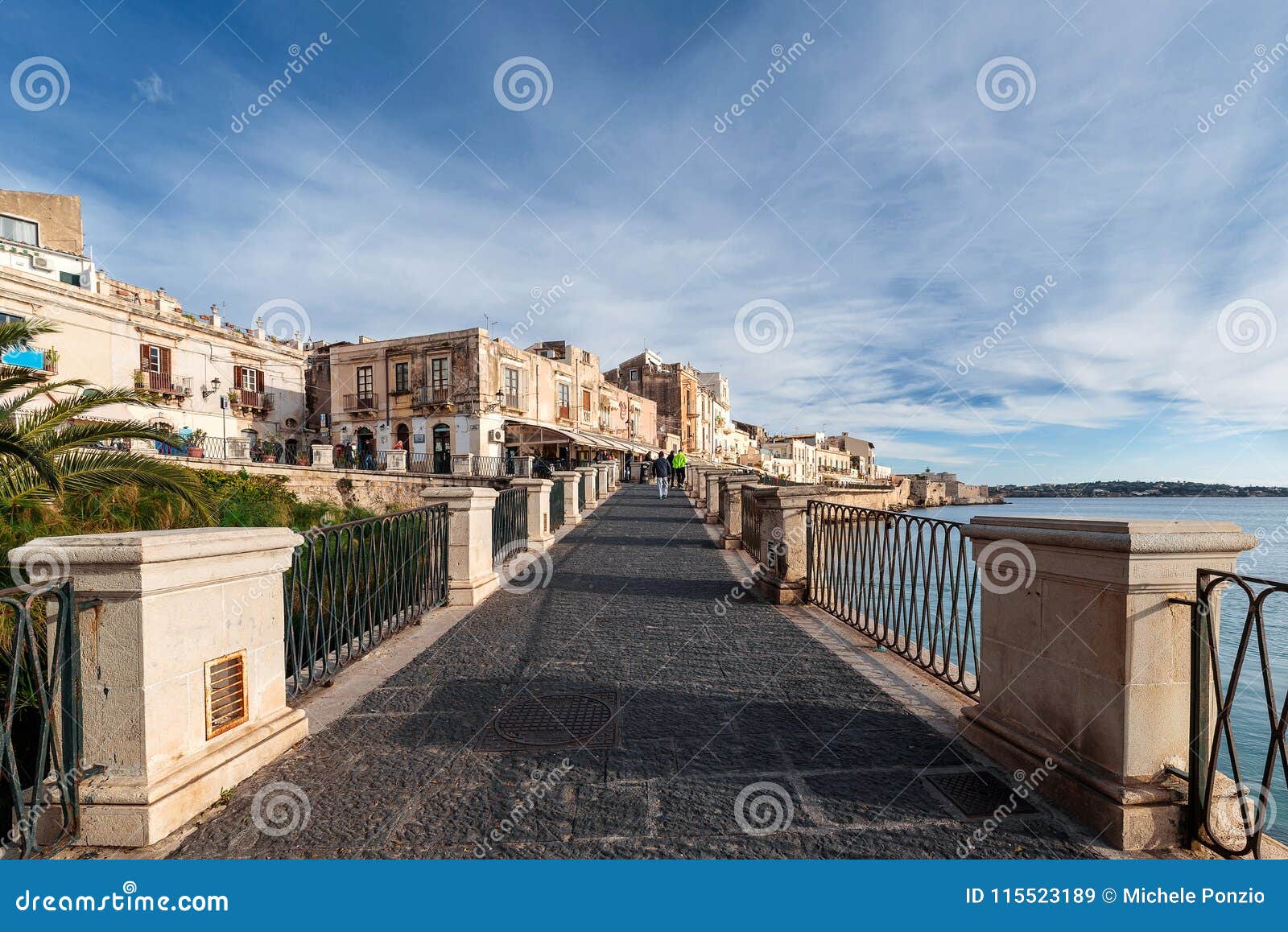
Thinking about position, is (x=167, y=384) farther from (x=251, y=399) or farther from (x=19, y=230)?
(x=19, y=230)

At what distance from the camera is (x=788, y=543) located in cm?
675

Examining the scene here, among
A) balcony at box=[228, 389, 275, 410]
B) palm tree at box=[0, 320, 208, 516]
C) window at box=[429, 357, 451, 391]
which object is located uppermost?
window at box=[429, 357, 451, 391]

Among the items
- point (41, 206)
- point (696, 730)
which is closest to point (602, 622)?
point (696, 730)

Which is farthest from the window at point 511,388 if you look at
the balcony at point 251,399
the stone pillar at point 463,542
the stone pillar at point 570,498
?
the stone pillar at point 463,542

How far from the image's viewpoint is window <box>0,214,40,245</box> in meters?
28.9

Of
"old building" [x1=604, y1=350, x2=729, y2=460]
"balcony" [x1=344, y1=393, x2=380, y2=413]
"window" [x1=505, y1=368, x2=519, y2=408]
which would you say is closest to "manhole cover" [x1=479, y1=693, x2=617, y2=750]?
"window" [x1=505, y1=368, x2=519, y2=408]

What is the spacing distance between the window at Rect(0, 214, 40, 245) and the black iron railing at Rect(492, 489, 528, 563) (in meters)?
33.7

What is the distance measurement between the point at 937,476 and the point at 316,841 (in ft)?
404

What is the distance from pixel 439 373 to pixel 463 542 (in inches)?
1181

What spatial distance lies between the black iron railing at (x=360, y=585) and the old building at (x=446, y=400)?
1072 inches

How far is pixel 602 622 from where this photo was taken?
5.90 m

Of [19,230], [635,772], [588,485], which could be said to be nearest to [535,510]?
[635,772]

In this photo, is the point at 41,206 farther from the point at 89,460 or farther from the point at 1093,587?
the point at 1093,587

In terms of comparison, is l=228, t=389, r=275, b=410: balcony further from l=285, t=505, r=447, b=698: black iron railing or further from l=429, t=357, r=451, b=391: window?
l=285, t=505, r=447, b=698: black iron railing
